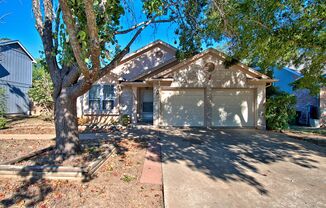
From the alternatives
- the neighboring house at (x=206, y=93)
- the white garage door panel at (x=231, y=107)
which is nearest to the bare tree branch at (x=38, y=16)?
the neighboring house at (x=206, y=93)

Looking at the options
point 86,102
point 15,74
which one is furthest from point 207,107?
point 15,74

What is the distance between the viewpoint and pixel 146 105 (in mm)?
14234

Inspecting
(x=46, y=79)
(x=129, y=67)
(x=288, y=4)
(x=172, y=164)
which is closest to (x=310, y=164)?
(x=172, y=164)

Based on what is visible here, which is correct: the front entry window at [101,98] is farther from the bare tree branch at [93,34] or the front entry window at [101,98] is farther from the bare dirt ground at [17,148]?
the bare tree branch at [93,34]

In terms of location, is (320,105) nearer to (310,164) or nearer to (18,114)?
(310,164)

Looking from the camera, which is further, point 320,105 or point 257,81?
point 320,105

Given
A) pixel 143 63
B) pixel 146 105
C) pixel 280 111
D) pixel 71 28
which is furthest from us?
pixel 143 63

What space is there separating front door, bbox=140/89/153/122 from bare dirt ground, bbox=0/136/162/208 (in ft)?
30.8

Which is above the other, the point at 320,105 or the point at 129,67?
the point at 129,67

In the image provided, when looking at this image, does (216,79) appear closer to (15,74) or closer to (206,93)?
(206,93)

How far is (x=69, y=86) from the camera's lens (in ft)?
17.7

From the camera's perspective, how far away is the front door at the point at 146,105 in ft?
46.3

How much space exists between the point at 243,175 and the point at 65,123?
492 cm

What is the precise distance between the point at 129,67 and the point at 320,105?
47.4 ft
